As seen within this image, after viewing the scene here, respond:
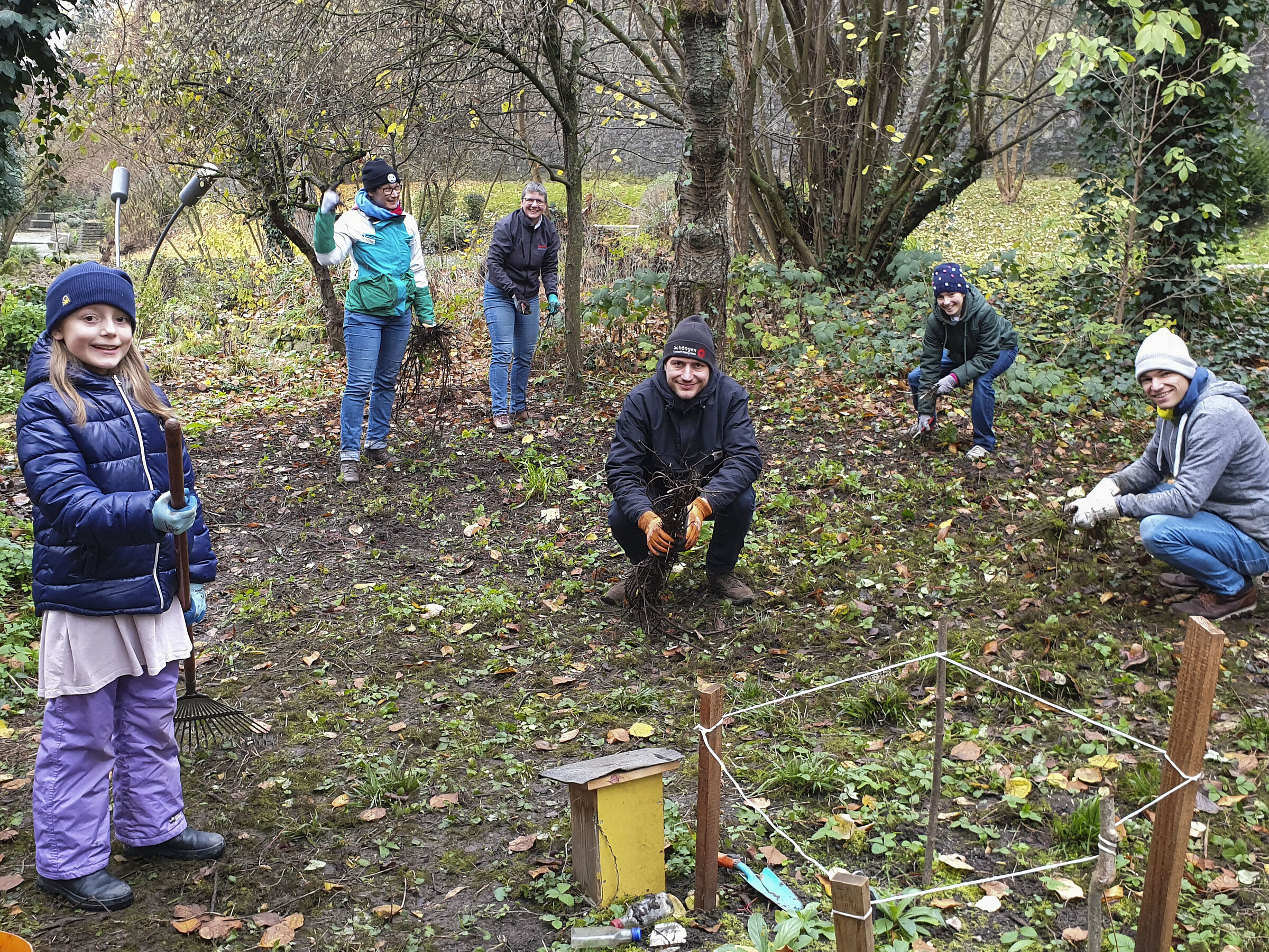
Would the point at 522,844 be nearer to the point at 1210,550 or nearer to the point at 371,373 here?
the point at 1210,550

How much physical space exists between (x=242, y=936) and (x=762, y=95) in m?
9.84

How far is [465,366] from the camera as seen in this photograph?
1018 centimetres

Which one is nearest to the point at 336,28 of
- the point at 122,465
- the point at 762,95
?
the point at 762,95

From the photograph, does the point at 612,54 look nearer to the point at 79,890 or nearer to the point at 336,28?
the point at 336,28

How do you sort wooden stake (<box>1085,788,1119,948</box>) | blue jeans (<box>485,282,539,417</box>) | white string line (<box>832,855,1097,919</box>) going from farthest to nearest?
blue jeans (<box>485,282,539,417</box>)
white string line (<box>832,855,1097,919</box>)
wooden stake (<box>1085,788,1119,948</box>)

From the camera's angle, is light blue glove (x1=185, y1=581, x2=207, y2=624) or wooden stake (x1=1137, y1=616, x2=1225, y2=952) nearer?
wooden stake (x1=1137, y1=616, x2=1225, y2=952)

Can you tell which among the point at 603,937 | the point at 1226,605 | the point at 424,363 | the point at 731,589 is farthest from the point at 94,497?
the point at 424,363

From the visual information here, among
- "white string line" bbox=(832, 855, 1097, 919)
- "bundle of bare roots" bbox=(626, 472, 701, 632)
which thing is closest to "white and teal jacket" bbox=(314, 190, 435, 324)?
"bundle of bare roots" bbox=(626, 472, 701, 632)

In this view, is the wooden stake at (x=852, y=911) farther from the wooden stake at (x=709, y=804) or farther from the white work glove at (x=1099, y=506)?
the white work glove at (x=1099, y=506)

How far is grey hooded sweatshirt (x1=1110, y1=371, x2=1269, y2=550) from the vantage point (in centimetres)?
408

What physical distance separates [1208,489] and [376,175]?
17.1 ft

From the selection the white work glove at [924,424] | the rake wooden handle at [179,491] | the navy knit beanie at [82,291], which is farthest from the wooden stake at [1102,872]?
the white work glove at [924,424]

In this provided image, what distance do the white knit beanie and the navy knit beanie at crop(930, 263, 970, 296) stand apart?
6.72 ft

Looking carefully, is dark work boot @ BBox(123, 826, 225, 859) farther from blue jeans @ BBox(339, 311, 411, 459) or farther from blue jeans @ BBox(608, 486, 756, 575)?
blue jeans @ BBox(339, 311, 411, 459)
